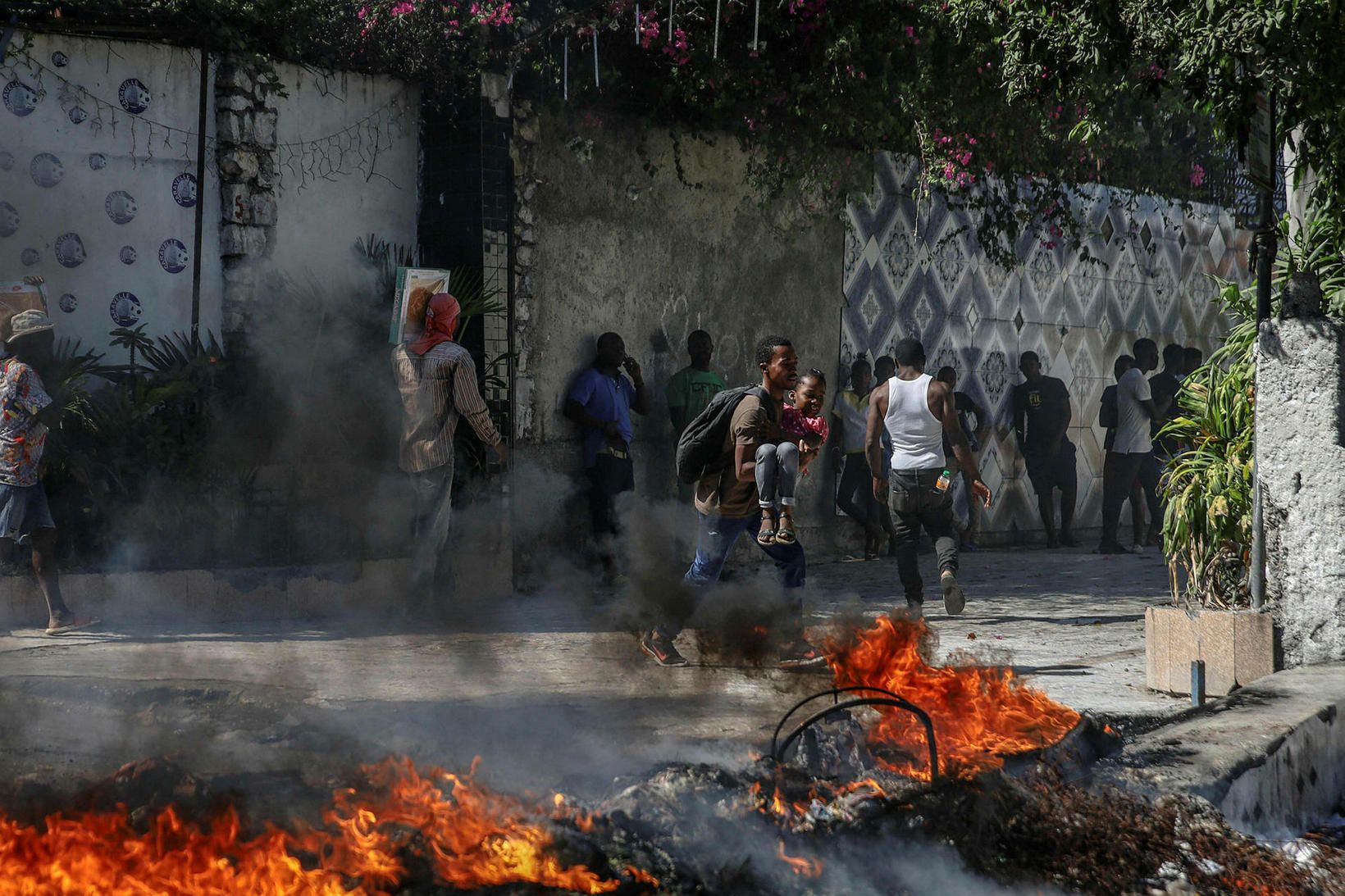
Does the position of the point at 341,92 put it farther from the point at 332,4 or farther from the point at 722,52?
the point at 722,52

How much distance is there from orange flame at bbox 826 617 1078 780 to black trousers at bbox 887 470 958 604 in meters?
2.71

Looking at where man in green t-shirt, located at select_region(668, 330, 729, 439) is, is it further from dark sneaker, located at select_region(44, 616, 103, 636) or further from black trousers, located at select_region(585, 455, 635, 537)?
dark sneaker, located at select_region(44, 616, 103, 636)

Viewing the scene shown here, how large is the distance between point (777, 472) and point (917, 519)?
2178 millimetres

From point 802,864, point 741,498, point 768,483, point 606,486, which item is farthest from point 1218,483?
point 606,486

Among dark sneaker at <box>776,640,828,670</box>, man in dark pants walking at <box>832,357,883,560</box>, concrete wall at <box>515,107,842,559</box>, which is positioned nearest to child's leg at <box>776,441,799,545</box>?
dark sneaker at <box>776,640,828,670</box>

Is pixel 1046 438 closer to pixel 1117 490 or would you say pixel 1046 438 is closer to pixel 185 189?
pixel 1117 490

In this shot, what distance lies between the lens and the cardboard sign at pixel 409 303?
9891mm

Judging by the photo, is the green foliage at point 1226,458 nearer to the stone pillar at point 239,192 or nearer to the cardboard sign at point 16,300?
the stone pillar at point 239,192

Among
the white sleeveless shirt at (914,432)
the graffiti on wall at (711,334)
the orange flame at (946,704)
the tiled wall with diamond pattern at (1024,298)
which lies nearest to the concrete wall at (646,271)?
the graffiti on wall at (711,334)

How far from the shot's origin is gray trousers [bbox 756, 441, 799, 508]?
6930 millimetres

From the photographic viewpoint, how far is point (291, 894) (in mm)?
3486

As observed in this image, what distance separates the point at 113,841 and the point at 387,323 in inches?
260

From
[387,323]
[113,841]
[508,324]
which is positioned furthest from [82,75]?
[113,841]

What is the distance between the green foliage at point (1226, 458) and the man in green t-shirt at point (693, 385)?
468 cm
